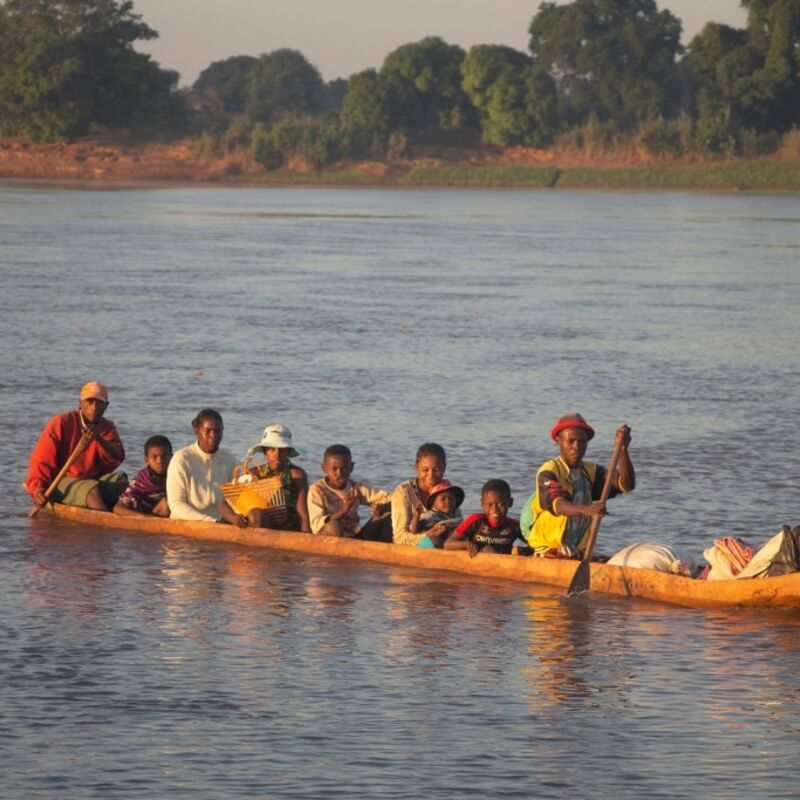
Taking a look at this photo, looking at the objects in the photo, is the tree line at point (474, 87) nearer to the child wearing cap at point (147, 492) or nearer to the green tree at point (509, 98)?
the green tree at point (509, 98)

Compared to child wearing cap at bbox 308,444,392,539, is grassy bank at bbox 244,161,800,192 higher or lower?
higher

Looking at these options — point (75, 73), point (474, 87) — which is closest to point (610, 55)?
point (474, 87)

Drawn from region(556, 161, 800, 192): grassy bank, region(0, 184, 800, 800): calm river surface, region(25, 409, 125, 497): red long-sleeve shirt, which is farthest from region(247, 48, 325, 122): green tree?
region(25, 409, 125, 497): red long-sleeve shirt

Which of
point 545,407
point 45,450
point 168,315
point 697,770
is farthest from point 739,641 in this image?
point 168,315

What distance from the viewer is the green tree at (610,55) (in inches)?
3346

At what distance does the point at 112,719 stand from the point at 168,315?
18229 millimetres

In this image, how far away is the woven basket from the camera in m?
11.8

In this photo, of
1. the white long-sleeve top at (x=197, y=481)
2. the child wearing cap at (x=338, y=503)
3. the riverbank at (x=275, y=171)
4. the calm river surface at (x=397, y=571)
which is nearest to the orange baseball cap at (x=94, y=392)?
the white long-sleeve top at (x=197, y=481)

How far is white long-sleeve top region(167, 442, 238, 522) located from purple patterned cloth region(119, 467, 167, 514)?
39 cm

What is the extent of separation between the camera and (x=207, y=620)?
10.3 meters

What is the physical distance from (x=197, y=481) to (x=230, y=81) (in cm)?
12418

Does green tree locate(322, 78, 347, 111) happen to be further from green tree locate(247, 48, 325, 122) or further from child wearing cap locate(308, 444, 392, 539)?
child wearing cap locate(308, 444, 392, 539)

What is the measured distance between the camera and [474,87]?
82.1 meters

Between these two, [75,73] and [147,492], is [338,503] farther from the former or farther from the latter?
[75,73]
